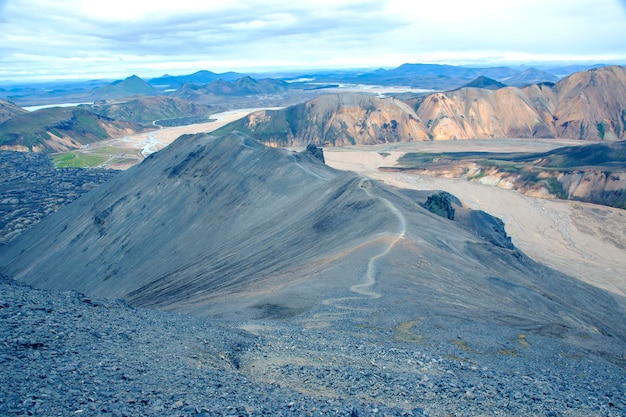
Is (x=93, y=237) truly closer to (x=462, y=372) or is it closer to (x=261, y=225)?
(x=261, y=225)

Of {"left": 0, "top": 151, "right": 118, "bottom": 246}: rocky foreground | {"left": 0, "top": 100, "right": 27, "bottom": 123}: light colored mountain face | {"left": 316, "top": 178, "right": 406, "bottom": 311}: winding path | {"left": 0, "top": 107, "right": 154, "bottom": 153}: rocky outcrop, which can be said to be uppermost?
{"left": 0, "top": 100, "right": 27, "bottom": 123}: light colored mountain face

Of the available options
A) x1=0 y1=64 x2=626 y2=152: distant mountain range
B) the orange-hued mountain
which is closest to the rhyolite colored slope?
the orange-hued mountain

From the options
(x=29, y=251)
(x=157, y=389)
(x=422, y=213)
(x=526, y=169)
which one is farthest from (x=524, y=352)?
(x=526, y=169)

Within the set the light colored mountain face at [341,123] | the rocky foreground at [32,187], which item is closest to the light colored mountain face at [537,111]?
the light colored mountain face at [341,123]

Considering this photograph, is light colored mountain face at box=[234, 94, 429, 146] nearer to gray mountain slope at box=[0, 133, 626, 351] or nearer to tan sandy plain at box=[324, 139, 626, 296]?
tan sandy plain at box=[324, 139, 626, 296]

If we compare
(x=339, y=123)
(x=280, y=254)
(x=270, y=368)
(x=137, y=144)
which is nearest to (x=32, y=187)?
(x=137, y=144)

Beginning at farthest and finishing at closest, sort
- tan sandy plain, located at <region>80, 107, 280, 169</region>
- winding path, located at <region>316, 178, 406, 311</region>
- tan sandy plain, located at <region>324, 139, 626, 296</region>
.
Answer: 1. tan sandy plain, located at <region>80, 107, 280, 169</region>
2. tan sandy plain, located at <region>324, 139, 626, 296</region>
3. winding path, located at <region>316, 178, 406, 311</region>

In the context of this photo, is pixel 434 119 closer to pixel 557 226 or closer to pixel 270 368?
pixel 557 226
